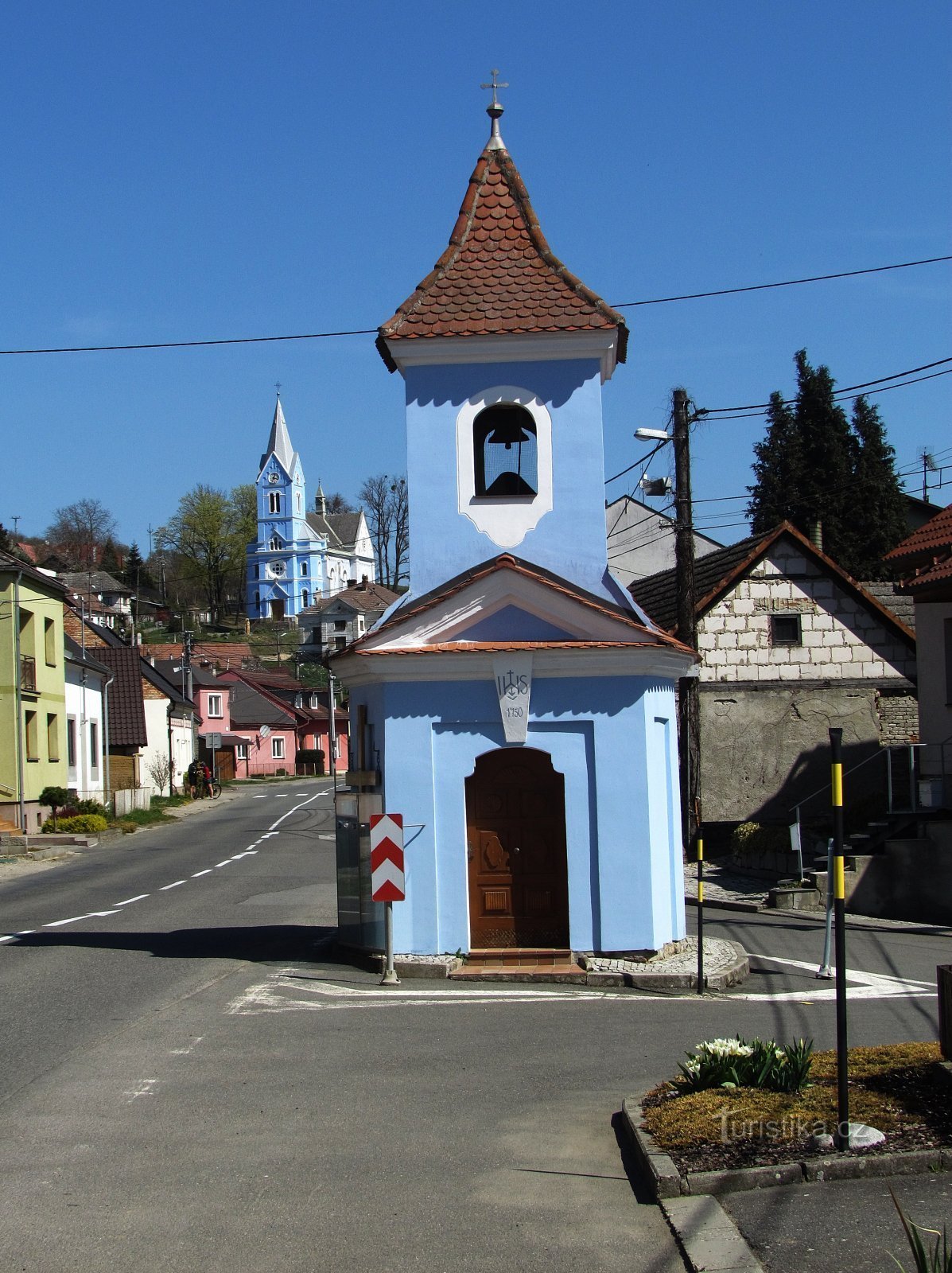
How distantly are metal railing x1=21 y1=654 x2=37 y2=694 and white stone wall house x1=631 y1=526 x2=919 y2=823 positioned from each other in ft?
66.4

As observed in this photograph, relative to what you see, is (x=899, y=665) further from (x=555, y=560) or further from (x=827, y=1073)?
(x=827, y=1073)

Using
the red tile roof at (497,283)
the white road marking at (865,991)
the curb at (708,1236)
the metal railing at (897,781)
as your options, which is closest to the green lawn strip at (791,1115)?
the curb at (708,1236)

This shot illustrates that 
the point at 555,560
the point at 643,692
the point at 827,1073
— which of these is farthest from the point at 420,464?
the point at 827,1073

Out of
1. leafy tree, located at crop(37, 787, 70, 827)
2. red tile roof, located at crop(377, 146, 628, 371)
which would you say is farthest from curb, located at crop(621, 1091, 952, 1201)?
leafy tree, located at crop(37, 787, 70, 827)

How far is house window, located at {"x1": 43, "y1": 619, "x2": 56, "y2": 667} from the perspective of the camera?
40.2 metres

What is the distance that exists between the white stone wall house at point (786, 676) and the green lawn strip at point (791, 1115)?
19426 millimetres

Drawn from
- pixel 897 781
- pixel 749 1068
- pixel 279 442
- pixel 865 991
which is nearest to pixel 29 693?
pixel 897 781

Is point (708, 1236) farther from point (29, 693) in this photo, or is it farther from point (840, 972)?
point (29, 693)

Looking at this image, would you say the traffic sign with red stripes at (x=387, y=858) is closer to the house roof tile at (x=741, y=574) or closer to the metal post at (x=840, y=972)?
the metal post at (x=840, y=972)

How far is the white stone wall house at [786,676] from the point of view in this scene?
90.1 ft

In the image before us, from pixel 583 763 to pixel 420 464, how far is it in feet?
13.1

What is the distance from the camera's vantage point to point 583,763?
14.0m

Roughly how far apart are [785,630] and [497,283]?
14.3m

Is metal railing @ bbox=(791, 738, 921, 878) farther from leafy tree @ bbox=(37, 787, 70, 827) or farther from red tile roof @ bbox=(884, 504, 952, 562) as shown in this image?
leafy tree @ bbox=(37, 787, 70, 827)
